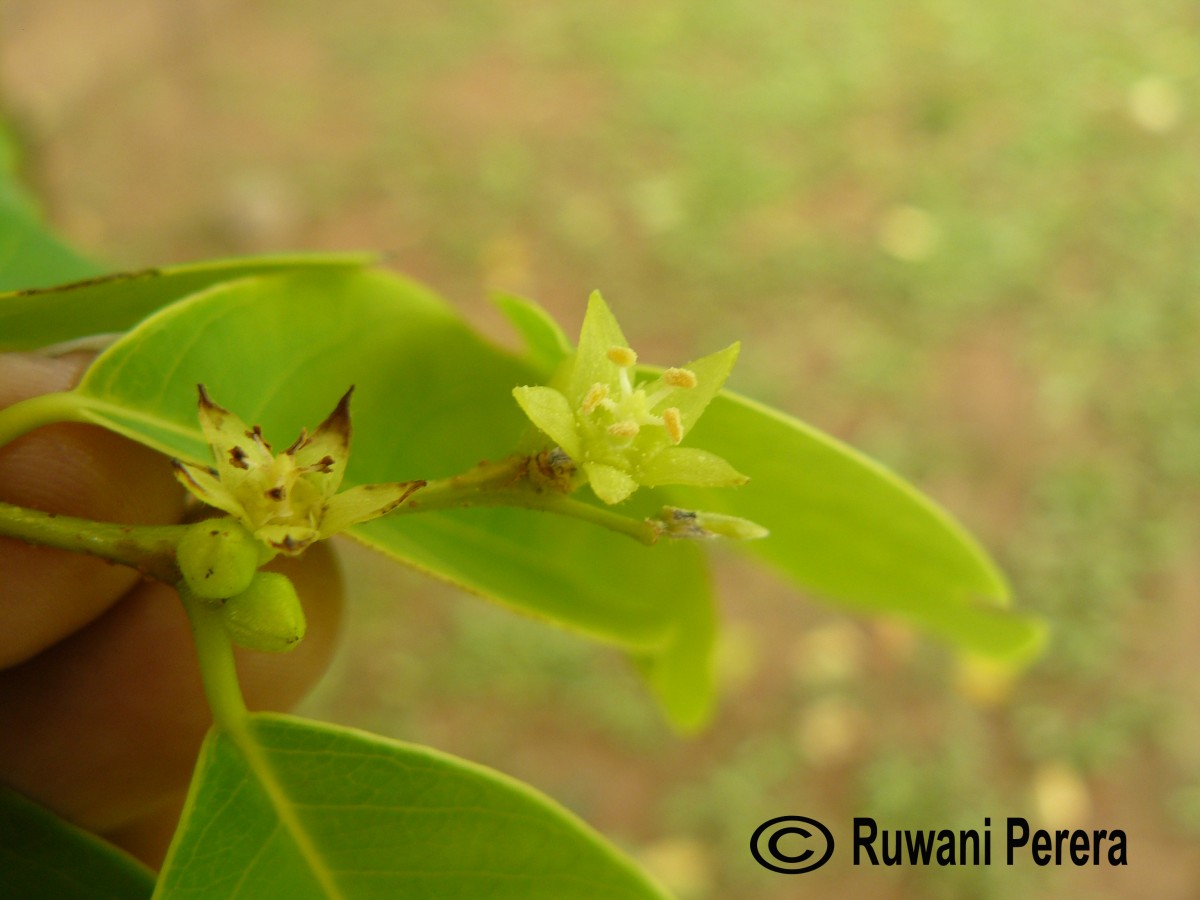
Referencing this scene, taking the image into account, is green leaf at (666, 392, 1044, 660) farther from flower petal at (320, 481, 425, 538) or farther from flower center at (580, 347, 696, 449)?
flower petal at (320, 481, 425, 538)

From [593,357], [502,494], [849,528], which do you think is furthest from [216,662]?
[849,528]

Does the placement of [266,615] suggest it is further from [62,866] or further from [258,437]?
[62,866]

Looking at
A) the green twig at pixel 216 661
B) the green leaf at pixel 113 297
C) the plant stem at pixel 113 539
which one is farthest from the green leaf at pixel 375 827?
the green leaf at pixel 113 297

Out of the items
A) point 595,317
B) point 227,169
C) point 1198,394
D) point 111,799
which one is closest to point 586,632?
point 595,317

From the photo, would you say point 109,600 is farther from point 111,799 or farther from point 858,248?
point 858,248

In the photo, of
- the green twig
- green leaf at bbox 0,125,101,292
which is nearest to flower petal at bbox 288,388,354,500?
the green twig

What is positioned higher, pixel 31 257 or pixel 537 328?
pixel 31 257
